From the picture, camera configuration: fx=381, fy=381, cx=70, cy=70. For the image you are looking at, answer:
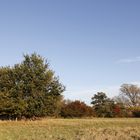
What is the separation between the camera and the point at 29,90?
57188 millimetres

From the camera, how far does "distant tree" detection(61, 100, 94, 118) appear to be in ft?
272

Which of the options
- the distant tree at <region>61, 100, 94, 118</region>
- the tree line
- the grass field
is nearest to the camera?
the grass field

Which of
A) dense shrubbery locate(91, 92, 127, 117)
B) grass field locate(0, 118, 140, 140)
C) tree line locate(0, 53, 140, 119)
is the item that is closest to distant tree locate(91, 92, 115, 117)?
dense shrubbery locate(91, 92, 127, 117)

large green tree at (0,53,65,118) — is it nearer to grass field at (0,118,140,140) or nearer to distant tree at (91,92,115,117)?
grass field at (0,118,140,140)

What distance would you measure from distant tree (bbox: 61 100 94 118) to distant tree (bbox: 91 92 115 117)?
373cm

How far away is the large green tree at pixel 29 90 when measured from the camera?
5616 centimetres

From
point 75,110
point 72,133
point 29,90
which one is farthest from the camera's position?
point 75,110

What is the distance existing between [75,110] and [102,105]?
8.36 m

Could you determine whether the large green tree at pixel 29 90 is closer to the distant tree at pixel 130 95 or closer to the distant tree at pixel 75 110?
the distant tree at pixel 75 110

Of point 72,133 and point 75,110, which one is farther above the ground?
point 75,110

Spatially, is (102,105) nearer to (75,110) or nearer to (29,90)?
(75,110)

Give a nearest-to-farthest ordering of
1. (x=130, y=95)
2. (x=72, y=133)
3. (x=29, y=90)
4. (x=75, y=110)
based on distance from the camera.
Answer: (x=72, y=133) → (x=29, y=90) → (x=75, y=110) → (x=130, y=95)

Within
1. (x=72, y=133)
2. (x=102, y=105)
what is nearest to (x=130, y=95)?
(x=102, y=105)

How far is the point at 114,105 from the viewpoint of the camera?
8931 centimetres
